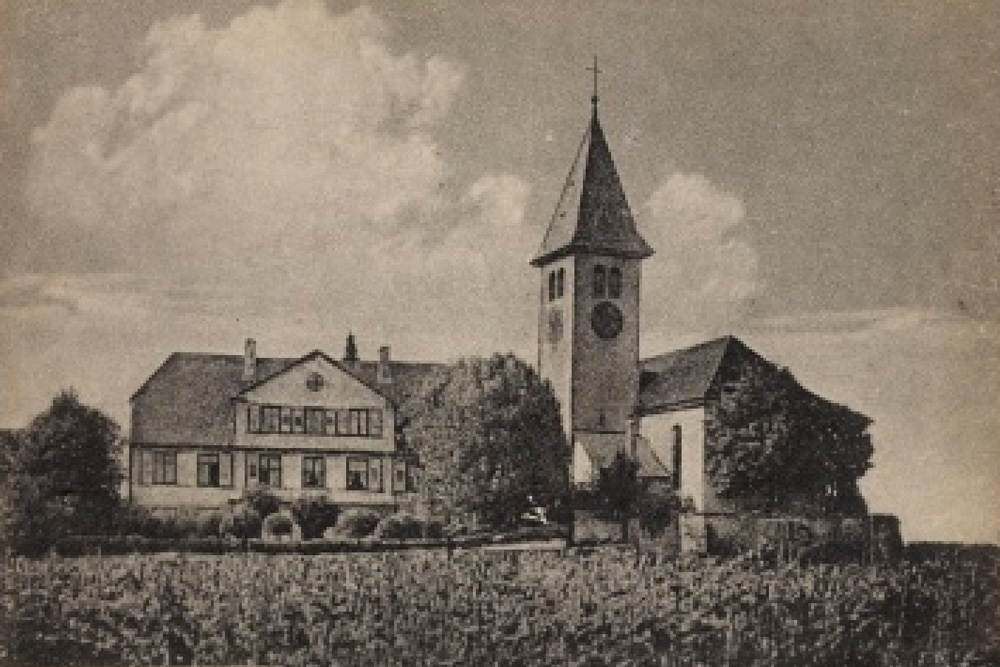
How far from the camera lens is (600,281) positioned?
6.84 m

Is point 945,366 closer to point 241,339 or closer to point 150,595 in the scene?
point 241,339

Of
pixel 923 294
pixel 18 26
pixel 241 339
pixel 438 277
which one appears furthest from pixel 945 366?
pixel 18 26

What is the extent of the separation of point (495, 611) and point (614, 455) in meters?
0.75

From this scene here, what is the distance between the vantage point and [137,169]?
6434mm

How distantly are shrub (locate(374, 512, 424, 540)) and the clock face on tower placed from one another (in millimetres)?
1000

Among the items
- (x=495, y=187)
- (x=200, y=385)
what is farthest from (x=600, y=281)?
(x=200, y=385)

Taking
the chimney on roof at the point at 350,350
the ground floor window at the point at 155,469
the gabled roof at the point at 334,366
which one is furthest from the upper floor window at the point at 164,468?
the chimney on roof at the point at 350,350

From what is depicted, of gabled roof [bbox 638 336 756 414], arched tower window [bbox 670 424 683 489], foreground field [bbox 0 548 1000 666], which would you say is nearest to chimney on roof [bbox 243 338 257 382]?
foreground field [bbox 0 548 1000 666]

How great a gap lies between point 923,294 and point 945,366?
0.27 metres

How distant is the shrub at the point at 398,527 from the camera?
649 cm

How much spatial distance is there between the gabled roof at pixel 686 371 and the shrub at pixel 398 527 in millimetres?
995

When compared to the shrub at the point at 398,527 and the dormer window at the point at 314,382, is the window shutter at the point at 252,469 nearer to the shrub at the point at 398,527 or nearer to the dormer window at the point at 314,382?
the dormer window at the point at 314,382

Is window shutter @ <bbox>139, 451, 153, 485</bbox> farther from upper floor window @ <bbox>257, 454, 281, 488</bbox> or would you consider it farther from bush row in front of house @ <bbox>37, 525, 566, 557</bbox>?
upper floor window @ <bbox>257, 454, 281, 488</bbox>

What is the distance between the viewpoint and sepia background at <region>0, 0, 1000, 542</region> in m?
6.42
